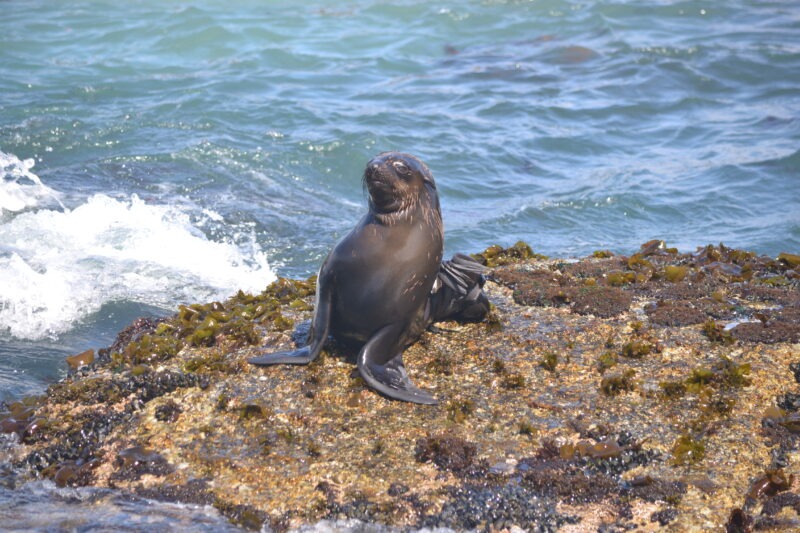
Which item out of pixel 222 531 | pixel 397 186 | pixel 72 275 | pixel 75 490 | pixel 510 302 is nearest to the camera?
pixel 222 531

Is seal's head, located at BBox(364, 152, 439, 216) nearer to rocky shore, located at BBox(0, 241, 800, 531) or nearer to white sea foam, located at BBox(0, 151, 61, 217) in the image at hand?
rocky shore, located at BBox(0, 241, 800, 531)

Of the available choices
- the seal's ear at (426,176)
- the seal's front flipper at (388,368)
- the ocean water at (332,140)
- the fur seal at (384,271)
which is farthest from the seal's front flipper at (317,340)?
the ocean water at (332,140)

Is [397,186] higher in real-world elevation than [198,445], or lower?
higher

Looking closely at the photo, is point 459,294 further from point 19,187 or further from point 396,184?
point 19,187

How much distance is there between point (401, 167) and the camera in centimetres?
578

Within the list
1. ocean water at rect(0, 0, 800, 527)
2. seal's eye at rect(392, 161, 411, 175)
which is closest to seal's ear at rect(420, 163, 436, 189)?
seal's eye at rect(392, 161, 411, 175)

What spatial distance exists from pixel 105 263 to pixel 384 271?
4.79m

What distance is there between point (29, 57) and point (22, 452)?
57.0ft

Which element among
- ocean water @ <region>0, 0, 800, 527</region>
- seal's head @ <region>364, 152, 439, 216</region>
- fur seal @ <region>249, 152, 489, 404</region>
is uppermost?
seal's head @ <region>364, 152, 439, 216</region>

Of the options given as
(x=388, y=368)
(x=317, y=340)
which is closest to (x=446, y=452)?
(x=388, y=368)

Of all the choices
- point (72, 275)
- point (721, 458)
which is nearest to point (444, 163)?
point (72, 275)

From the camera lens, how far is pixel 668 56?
826 inches

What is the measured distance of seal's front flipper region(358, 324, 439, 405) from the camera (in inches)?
215

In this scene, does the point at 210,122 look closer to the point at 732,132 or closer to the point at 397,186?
the point at 732,132
